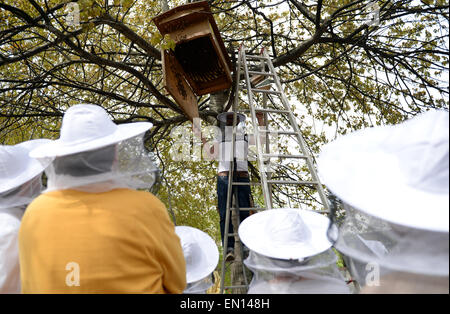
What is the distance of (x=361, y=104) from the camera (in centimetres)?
766

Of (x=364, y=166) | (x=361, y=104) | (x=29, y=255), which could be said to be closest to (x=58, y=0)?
(x=29, y=255)

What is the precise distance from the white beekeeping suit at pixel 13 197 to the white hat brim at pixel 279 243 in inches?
55.0

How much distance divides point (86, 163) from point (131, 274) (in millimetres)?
627

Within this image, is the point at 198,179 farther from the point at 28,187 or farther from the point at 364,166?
the point at 364,166

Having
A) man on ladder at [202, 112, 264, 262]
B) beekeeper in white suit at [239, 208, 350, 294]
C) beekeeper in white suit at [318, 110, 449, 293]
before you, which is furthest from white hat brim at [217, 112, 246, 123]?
beekeeper in white suit at [318, 110, 449, 293]

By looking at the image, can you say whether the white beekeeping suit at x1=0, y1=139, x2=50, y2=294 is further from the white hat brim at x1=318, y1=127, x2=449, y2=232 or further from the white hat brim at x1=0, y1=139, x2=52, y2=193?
the white hat brim at x1=318, y1=127, x2=449, y2=232

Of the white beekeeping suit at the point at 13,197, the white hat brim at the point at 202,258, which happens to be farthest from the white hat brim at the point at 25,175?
the white hat brim at the point at 202,258

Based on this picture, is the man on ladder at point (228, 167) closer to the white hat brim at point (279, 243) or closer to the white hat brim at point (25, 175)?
the white hat brim at point (279, 243)

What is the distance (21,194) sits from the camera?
231 cm

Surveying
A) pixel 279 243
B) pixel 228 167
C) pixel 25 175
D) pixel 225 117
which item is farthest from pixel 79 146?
pixel 225 117

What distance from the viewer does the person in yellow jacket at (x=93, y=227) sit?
1610mm

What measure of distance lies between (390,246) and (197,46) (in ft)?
12.2

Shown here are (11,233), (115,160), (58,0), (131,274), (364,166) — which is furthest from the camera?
(58,0)

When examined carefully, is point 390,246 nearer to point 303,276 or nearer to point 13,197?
point 303,276
